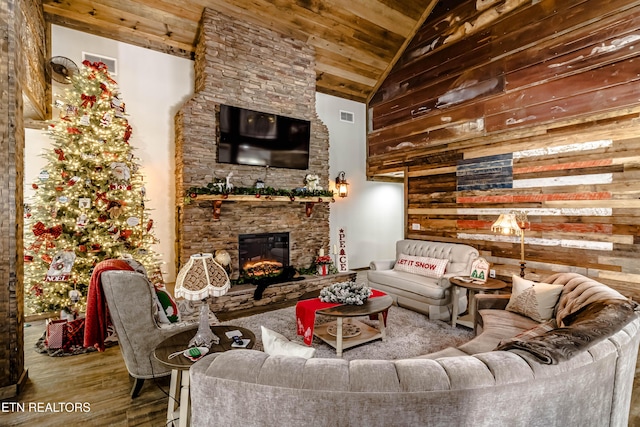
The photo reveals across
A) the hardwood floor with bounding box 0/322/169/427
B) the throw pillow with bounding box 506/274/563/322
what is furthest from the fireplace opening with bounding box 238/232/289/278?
the throw pillow with bounding box 506/274/563/322

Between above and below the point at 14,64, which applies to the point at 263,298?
below

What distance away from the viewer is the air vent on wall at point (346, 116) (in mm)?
6974

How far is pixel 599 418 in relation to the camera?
142cm

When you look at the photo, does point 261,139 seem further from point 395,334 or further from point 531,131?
point 531,131

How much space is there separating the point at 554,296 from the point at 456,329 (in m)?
1.31

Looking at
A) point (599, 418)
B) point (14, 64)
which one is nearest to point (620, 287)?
point (599, 418)

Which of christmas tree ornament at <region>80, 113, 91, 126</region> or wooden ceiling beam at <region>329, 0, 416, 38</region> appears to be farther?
wooden ceiling beam at <region>329, 0, 416, 38</region>

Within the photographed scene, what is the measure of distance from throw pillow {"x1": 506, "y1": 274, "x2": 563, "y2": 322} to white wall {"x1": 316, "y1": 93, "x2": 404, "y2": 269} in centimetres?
419

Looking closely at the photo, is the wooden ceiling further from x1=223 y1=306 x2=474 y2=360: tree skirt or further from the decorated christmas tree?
x1=223 y1=306 x2=474 y2=360: tree skirt

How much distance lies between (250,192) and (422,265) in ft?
9.53

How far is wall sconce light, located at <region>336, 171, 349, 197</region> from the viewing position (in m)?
6.73

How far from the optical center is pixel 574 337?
4.59 feet

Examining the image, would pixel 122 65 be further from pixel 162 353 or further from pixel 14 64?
pixel 162 353

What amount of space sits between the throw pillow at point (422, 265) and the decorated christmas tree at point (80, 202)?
3.78 m
